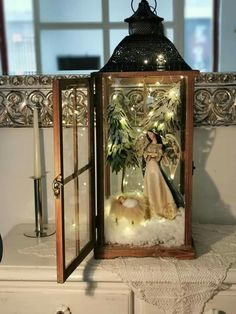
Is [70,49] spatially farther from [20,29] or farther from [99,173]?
[99,173]

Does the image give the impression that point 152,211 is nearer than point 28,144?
Yes

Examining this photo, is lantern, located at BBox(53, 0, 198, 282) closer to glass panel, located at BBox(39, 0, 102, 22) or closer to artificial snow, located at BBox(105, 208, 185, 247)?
artificial snow, located at BBox(105, 208, 185, 247)

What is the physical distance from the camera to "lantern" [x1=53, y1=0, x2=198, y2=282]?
88 cm

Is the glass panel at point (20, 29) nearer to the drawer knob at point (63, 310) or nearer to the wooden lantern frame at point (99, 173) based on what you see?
the wooden lantern frame at point (99, 173)

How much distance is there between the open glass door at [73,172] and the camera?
790 millimetres

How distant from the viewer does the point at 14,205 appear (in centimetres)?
121

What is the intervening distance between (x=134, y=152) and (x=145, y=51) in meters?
0.21

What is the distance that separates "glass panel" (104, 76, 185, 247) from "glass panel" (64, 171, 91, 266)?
0.16 ft

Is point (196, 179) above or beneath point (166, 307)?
above

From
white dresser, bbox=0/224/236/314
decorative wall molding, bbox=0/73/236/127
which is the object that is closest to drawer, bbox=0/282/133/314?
white dresser, bbox=0/224/236/314

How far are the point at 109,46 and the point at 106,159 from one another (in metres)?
0.35

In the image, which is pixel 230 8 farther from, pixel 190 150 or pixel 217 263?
pixel 217 263

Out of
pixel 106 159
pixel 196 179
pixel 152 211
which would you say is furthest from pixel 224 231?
pixel 106 159

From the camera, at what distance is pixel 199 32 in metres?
1.11
